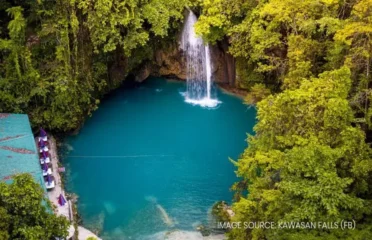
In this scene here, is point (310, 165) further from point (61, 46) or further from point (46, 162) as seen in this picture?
point (61, 46)

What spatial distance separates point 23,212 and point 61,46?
845 centimetres

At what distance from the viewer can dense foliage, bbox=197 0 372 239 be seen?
930 cm

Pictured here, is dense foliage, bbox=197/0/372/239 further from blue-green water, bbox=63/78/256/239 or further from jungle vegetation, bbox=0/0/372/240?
blue-green water, bbox=63/78/256/239

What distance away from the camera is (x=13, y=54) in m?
15.6

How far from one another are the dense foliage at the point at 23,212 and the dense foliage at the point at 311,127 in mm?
4591

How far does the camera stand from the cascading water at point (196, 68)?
1986 centimetres

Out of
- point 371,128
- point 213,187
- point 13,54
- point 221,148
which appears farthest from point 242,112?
point 13,54

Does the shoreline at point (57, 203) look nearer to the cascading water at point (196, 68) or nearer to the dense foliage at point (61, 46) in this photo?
the dense foliage at point (61, 46)

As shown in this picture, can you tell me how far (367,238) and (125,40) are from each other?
1180cm

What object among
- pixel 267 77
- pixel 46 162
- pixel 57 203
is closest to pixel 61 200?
pixel 57 203

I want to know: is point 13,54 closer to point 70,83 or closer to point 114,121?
point 70,83

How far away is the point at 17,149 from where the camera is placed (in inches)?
535

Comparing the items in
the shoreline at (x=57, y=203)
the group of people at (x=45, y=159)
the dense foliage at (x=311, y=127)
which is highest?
the dense foliage at (x=311, y=127)

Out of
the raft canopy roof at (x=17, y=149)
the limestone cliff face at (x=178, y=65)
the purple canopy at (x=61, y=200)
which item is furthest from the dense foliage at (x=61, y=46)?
the purple canopy at (x=61, y=200)
